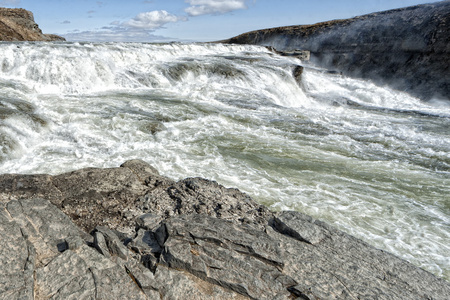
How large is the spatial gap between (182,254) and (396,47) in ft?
97.4

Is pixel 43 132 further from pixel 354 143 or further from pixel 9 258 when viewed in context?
pixel 354 143

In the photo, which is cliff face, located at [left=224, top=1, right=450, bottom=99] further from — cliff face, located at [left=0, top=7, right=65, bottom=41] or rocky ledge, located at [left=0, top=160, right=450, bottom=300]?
cliff face, located at [left=0, top=7, right=65, bottom=41]

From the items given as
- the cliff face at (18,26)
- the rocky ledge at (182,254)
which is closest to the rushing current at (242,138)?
the rocky ledge at (182,254)

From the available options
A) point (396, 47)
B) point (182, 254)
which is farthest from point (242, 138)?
point (396, 47)

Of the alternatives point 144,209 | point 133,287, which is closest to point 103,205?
point 144,209

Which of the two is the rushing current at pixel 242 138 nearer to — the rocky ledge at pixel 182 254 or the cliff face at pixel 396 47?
the rocky ledge at pixel 182 254

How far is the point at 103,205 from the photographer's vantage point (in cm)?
409

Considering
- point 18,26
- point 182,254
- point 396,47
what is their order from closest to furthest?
1. point 182,254
2. point 396,47
3. point 18,26

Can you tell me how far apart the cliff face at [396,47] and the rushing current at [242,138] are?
328 inches

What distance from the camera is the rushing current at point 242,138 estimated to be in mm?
5859

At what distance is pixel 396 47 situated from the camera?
2684 centimetres

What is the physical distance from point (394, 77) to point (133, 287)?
27.6m

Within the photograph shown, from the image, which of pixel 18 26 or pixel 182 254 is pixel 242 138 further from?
pixel 18 26

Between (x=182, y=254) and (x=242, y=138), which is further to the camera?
(x=242, y=138)
